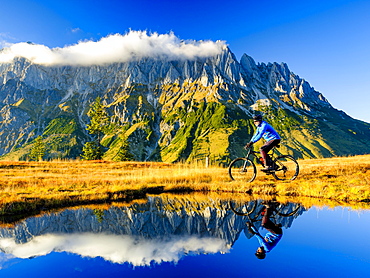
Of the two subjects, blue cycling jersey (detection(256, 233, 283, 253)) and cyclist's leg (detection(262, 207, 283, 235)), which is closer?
blue cycling jersey (detection(256, 233, 283, 253))

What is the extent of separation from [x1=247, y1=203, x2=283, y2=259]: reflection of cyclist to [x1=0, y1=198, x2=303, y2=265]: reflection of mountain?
42 cm

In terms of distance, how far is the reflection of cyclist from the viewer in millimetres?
7641

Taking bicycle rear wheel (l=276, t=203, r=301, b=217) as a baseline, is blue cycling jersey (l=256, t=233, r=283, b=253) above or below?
below

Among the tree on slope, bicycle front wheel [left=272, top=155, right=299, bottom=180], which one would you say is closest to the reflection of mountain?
bicycle front wheel [left=272, top=155, right=299, bottom=180]

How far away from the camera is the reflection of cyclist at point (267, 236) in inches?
301

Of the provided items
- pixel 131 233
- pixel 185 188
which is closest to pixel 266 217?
pixel 131 233

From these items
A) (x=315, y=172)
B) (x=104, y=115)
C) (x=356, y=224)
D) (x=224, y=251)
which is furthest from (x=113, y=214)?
(x=104, y=115)

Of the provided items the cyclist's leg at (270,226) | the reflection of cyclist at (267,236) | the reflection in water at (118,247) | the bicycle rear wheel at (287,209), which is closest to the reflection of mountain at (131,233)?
the reflection in water at (118,247)

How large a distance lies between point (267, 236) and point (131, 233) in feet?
17.4

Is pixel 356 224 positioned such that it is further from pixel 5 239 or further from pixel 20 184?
pixel 20 184

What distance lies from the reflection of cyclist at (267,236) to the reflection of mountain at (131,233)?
1.38ft

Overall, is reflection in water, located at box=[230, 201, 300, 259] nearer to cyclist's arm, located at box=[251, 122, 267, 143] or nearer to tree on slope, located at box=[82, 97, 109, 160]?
cyclist's arm, located at box=[251, 122, 267, 143]

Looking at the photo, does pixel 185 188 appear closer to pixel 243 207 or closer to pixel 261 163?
pixel 261 163

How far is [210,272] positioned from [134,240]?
344 centimetres
